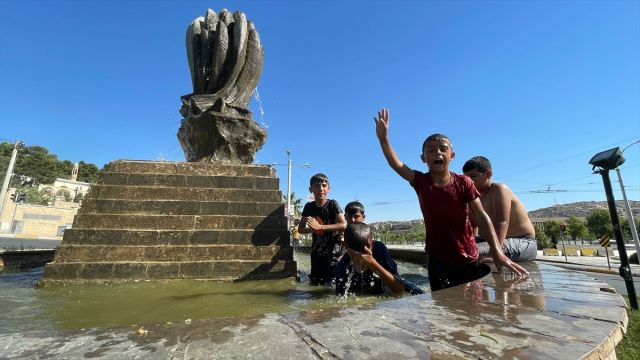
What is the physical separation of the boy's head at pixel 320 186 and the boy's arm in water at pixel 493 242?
2.22m

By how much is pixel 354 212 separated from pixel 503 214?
1.55 metres

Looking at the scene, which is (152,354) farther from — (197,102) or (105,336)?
(197,102)

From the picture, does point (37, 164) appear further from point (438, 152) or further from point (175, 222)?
point (438, 152)

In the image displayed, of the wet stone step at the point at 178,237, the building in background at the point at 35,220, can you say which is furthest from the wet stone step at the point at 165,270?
the building in background at the point at 35,220

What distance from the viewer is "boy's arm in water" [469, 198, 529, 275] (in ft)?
9.22

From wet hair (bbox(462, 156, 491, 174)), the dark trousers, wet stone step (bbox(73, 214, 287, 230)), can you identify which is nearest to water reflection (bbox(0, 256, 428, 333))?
the dark trousers

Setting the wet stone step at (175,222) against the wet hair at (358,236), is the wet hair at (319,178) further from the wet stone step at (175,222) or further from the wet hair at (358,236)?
the wet hair at (358,236)

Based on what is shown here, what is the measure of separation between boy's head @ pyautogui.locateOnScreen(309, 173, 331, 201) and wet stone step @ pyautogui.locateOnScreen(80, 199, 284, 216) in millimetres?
1353

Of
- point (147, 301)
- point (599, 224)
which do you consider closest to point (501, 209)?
point (147, 301)

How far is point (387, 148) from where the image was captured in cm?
308

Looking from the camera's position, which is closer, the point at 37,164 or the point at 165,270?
the point at 165,270

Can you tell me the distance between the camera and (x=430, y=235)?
3.10m

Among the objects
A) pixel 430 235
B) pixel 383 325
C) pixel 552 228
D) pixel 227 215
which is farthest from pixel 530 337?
pixel 552 228

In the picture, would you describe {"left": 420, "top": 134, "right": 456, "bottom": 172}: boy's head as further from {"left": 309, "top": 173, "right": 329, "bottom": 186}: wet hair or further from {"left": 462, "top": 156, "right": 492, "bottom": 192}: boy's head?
{"left": 309, "top": 173, "right": 329, "bottom": 186}: wet hair
